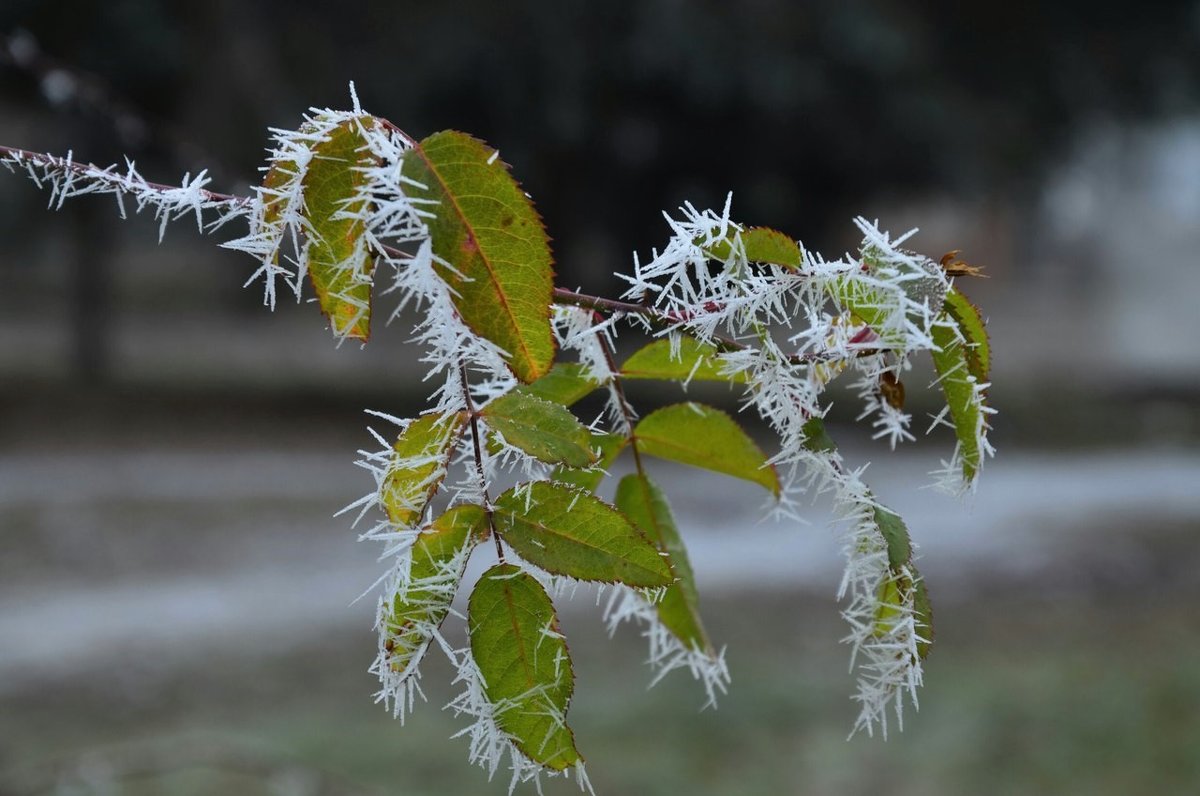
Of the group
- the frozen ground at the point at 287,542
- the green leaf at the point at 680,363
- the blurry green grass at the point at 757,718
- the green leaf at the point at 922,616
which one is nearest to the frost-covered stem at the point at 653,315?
the green leaf at the point at 680,363

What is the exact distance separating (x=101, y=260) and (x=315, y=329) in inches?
221

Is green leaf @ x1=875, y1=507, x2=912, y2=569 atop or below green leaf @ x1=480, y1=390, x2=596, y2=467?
below

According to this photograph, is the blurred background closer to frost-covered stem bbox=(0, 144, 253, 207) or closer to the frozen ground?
the frozen ground

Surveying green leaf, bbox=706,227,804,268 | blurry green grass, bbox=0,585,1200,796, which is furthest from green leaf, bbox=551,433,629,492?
blurry green grass, bbox=0,585,1200,796

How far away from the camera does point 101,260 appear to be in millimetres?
12984

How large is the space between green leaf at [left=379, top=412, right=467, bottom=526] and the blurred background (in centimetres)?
24

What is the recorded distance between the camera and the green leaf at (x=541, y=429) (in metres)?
0.56

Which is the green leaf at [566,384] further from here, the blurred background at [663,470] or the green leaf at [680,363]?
the blurred background at [663,470]

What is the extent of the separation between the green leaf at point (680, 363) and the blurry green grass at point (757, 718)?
124 inches

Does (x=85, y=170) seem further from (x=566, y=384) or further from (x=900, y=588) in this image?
(x=900, y=588)

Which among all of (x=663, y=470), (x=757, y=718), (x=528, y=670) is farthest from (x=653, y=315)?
(x=663, y=470)

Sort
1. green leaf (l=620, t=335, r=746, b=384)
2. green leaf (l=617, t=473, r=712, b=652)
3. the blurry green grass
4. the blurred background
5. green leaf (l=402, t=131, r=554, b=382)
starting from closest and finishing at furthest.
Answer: green leaf (l=402, t=131, r=554, b=382), green leaf (l=620, t=335, r=746, b=384), green leaf (l=617, t=473, r=712, b=652), the blurry green grass, the blurred background

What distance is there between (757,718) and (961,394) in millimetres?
4398

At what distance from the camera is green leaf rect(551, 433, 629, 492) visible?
663mm
